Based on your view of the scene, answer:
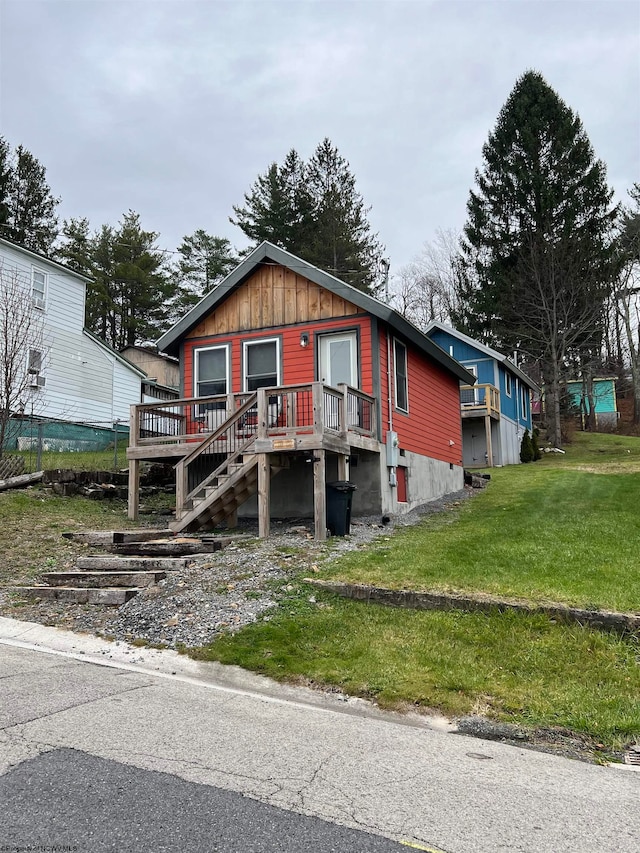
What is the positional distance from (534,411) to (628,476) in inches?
996

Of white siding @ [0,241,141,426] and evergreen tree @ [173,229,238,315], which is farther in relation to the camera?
evergreen tree @ [173,229,238,315]

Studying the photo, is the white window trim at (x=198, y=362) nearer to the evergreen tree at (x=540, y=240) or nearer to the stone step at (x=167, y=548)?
the stone step at (x=167, y=548)

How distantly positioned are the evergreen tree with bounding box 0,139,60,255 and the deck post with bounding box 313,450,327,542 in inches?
1169

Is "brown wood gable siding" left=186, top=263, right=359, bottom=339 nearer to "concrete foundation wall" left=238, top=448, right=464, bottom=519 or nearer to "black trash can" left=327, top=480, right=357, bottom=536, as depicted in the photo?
"concrete foundation wall" left=238, top=448, right=464, bottom=519

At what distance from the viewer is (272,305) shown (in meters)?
15.2

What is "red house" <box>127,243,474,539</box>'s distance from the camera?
12.4 m

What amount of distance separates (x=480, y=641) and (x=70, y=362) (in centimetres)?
2215

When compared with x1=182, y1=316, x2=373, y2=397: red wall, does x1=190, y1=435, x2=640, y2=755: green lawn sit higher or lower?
lower

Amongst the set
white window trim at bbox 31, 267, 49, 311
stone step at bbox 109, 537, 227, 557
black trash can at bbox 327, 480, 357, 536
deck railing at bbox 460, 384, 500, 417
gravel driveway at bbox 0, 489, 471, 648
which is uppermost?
white window trim at bbox 31, 267, 49, 311

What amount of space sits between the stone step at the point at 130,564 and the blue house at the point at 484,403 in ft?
61.0

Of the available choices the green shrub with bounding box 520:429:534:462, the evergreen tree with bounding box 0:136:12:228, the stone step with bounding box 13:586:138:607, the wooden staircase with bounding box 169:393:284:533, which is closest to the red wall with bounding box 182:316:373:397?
the wooden staircase with bounding box 169:393:284:533

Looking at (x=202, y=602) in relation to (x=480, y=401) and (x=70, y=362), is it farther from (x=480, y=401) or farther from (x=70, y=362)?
(x=480, y=401)

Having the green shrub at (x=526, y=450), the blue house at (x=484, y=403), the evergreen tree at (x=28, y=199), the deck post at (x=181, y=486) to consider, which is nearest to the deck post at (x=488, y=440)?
the blue house at (x=484, y=403)

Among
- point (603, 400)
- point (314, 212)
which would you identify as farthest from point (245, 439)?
point (603, 400)
